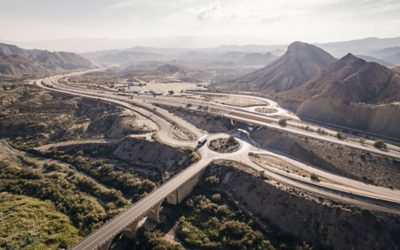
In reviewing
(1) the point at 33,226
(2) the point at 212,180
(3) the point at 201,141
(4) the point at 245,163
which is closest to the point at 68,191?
(1) the point at 33,226

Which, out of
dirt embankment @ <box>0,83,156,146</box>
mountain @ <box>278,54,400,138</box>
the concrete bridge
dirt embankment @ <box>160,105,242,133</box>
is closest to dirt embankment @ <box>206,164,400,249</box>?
the concrete bridge

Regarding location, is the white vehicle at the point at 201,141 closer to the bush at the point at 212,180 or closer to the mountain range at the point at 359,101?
the bush at the point at 212,180

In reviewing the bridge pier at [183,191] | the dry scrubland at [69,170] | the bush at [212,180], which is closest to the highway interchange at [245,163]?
the bridge pier at [183,191]

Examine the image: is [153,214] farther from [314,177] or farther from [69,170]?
[314,177]

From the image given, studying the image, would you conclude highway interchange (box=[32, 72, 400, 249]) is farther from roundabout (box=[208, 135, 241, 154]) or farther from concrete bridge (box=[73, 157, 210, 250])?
roundabout (box=[208, 135, 241, 154])

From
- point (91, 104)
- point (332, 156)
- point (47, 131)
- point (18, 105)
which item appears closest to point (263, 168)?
point (332, 156)
